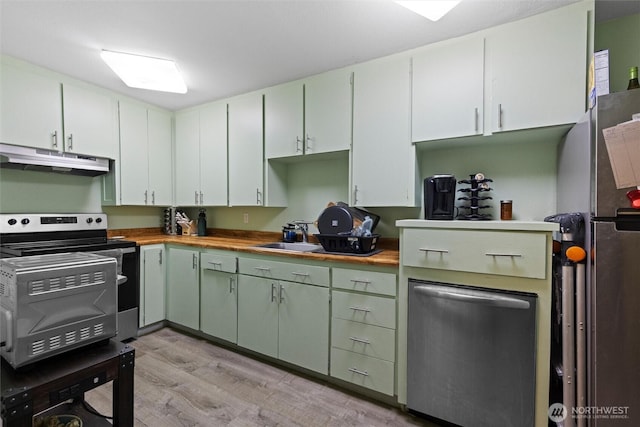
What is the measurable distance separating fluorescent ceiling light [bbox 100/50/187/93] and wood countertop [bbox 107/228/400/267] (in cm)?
134

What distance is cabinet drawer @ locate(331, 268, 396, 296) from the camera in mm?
1771

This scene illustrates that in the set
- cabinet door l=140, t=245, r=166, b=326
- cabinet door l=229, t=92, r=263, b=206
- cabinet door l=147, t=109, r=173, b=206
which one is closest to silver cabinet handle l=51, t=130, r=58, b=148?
cabinet door l=147, t=109, r=173, b=206

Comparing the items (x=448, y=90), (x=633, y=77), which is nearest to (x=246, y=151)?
(x=448, y=90)

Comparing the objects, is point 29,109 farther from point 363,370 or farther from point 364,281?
point 363,370

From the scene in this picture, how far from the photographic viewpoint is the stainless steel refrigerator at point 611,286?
44.5 inches

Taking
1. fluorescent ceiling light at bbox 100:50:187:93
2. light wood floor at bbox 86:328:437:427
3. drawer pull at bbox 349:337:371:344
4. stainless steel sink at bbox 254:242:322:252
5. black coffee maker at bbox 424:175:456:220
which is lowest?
light wood floor at bbox 86:328:437:427

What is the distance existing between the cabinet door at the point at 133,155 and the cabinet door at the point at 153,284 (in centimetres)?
58

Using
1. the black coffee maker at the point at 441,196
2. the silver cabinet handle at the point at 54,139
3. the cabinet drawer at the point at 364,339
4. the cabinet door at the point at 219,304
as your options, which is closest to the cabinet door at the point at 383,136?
the black coffee maker at the point at 441,196

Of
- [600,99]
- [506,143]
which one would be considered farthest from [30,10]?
[506,143]

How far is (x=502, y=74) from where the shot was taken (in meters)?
1.72

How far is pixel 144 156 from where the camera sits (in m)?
3.01

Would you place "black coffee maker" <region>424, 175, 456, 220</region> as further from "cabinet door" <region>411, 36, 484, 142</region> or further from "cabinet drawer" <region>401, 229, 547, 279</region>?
"cabinet door" <region>411, 36, 484, 142</region>

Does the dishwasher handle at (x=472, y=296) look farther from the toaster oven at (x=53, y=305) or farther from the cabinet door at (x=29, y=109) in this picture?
the cabinet door at (x=29, y=109)

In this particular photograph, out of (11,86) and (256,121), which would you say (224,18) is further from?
(11,86)
